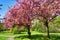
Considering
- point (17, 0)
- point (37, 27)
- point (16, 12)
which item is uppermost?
point (17, 0)

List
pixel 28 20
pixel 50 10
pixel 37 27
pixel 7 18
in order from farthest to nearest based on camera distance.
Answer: pixel 37 27 → pixel 7 18 → pixel 28 20 → pixel 50 10

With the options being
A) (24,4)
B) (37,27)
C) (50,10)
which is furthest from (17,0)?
(37,27)

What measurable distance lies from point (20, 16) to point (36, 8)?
2.68 metres

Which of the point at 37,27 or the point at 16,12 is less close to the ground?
the point at 16,12

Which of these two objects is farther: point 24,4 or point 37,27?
point 37,27

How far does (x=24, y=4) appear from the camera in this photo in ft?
77.4

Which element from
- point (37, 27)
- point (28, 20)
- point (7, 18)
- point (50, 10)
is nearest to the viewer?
point (50, 10)

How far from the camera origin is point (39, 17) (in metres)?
23.8

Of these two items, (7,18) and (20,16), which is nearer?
(20,16)

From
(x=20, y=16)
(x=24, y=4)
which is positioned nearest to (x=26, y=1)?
(x=24, y=4)

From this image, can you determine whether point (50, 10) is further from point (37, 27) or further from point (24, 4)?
point (37, 27)

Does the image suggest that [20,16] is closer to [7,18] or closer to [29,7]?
[29,7]

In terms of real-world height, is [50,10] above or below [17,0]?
below

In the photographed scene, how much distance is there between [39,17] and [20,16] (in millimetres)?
2640
